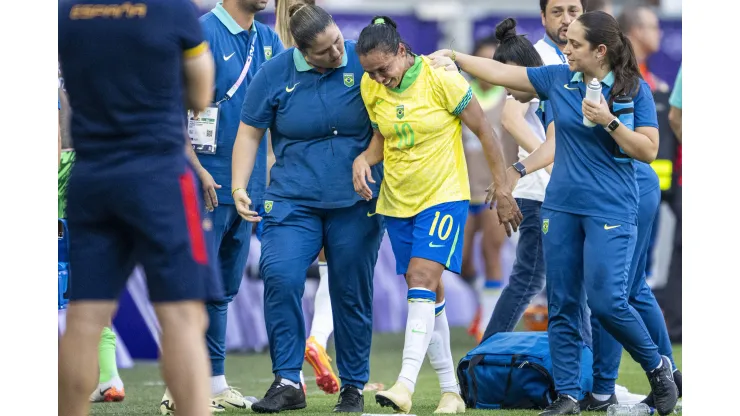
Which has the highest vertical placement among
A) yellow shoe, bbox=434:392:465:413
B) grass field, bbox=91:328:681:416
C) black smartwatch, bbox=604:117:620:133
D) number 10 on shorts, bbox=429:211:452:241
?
black smartwatch, bbox=604:117:620:133

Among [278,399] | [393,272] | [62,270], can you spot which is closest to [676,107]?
[278,399]

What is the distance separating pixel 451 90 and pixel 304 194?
2.81 feet

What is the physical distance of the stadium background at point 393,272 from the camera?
991 cm

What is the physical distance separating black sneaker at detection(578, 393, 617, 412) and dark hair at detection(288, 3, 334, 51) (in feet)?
7.10

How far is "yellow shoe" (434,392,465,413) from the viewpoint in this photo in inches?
242

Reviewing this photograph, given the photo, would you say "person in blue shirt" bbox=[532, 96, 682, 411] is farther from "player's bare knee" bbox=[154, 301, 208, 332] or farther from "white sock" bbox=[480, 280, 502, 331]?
"white sock" bbox=[480, 280, 502, 331]

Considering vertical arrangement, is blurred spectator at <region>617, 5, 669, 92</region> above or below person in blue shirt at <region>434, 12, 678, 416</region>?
above

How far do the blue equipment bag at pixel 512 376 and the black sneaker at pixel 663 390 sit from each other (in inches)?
21.6

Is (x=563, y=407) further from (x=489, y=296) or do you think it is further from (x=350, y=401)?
(x=489, y=296)

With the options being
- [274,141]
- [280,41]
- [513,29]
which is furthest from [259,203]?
[513,29]

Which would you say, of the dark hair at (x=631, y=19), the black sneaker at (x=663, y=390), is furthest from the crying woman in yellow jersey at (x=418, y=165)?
the dark hair at (x=631, y=19)

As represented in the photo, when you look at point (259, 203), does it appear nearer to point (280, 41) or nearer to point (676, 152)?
point (280, 41)

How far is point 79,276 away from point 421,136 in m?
2.20

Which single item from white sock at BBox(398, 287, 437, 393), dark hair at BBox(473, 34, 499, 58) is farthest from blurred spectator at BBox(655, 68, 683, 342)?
white sock at BBox(398, 287, 437, 393)
